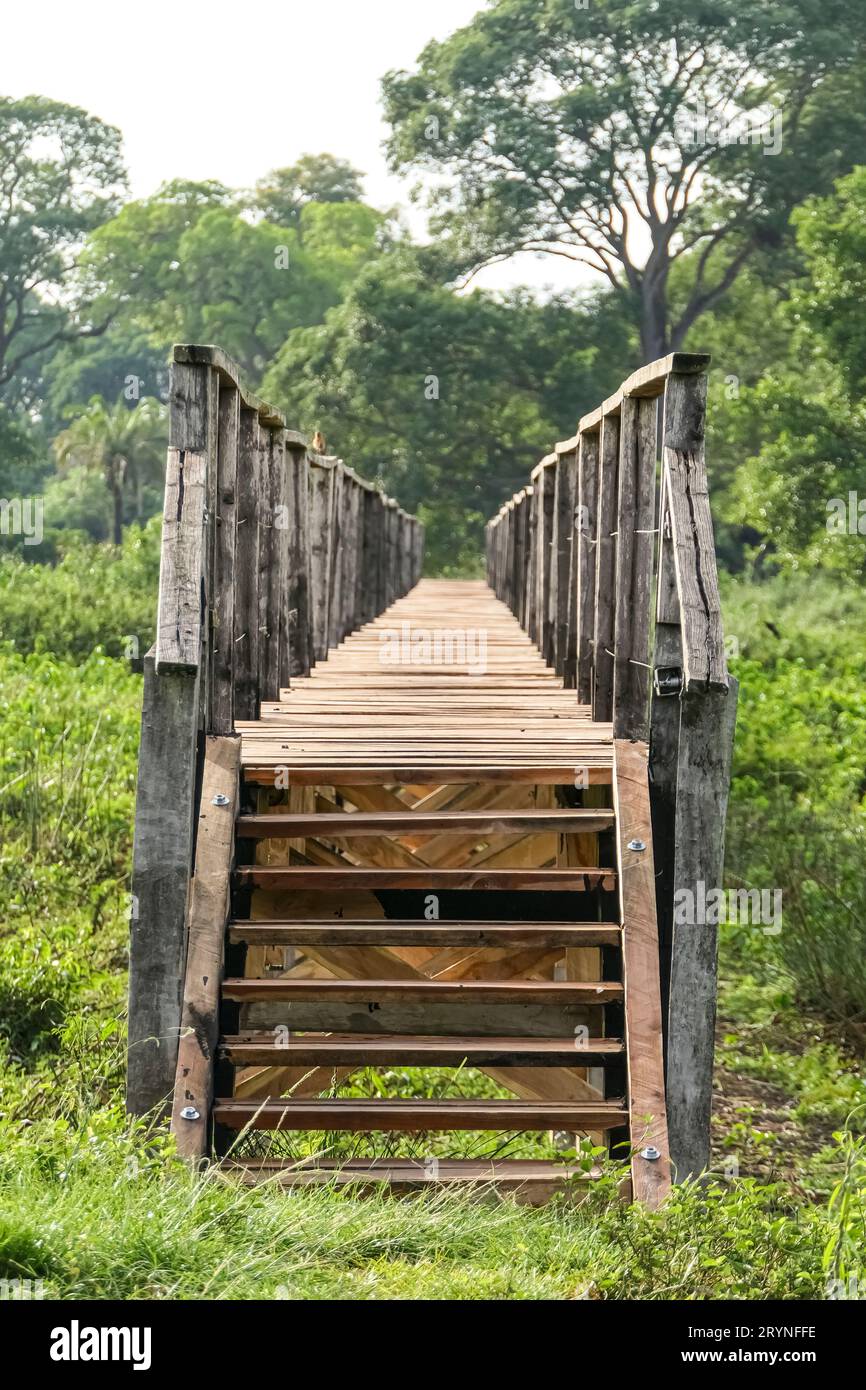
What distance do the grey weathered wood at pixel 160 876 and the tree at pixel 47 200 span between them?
45413 millimetres

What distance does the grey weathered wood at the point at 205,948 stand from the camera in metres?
5.00

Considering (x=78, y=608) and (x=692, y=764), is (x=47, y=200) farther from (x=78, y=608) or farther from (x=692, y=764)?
(x=692, y=764)

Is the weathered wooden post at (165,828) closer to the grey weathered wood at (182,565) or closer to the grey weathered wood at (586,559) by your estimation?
the grey weathered wood at (182,565)

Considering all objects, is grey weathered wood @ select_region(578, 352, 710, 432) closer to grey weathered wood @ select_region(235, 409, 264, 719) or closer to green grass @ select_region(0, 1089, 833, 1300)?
grey weathered wood @ select_region(235, 409, 264, 719)

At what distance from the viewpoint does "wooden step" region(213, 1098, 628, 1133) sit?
5.06 meters

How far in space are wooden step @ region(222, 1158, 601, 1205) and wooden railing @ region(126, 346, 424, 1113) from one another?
0.48 metres

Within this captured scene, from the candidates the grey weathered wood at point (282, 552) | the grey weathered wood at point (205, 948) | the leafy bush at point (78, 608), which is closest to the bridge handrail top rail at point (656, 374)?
the grey weathered wood at point (282, 552)

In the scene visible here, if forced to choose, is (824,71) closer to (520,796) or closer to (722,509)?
(722,509)

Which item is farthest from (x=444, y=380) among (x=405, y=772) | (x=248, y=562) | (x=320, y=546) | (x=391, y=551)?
(x=405, y=772)

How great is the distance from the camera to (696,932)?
17.6 feet

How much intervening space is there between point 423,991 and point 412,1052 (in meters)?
0.23

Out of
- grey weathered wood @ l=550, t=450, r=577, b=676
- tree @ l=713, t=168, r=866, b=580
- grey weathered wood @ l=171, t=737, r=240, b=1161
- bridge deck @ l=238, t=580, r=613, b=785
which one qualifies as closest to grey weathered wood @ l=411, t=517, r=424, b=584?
tree @ l=713, t=168, r=866, b=580

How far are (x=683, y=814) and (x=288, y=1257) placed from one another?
2.21 m

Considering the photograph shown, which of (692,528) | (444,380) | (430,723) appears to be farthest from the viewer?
(444,380)
